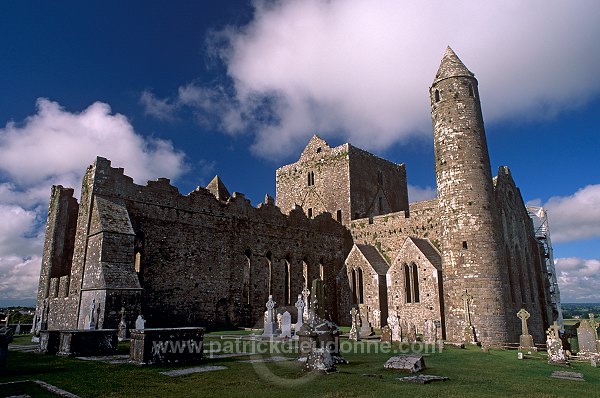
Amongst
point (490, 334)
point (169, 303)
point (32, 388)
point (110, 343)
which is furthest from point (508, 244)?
point (32, 388)

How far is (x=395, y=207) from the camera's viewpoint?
38438mm

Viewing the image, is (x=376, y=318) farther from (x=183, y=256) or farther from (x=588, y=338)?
(x=588, y=338)

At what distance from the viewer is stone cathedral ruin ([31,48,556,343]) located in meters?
19.7

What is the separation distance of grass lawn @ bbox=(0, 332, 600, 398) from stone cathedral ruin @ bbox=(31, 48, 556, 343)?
7951 mm

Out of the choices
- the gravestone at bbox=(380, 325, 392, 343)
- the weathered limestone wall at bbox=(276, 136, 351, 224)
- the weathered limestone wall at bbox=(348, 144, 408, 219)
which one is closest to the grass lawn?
the gravestone at bbox=(380, 325, 392, 343)

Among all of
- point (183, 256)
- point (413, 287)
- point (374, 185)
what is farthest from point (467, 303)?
point (374, 185)

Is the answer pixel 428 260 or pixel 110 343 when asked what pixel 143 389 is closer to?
pixel 110 343

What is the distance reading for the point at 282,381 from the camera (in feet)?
27.3

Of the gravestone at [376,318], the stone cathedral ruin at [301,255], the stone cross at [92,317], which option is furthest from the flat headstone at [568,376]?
the gravestone at [376,318]

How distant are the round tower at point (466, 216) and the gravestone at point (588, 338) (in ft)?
13.7

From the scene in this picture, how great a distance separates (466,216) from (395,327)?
6.92 meters

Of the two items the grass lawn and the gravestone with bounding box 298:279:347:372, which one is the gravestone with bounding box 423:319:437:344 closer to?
the grass lawn

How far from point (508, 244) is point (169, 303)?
1887cm

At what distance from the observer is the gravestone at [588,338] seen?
15.3 m
